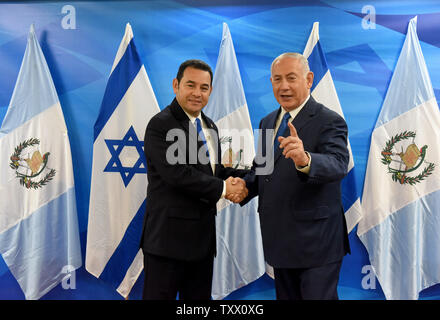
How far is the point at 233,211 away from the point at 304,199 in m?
1.20

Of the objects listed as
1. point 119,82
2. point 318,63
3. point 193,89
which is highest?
point 318,63

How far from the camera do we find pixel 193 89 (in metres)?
2.06

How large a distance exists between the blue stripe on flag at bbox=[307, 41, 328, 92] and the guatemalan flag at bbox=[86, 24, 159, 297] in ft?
4.50

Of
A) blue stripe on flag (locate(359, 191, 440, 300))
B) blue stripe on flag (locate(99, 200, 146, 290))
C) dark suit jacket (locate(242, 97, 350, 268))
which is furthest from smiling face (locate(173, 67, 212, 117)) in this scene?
blue stripe on flag (locate(359, 191, 440, 300))

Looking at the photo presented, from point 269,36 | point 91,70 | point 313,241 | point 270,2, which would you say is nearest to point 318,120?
point 313,241

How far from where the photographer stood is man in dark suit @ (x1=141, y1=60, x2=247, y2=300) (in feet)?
6.42

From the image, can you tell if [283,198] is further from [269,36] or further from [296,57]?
[269,36]

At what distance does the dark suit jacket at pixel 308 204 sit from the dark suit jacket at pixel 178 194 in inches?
15.2

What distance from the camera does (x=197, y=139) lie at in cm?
204

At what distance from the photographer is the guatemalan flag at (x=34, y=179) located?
2863 millimetres

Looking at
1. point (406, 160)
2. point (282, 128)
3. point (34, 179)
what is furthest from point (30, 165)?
point (406, 160)

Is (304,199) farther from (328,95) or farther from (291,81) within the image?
(328,95)

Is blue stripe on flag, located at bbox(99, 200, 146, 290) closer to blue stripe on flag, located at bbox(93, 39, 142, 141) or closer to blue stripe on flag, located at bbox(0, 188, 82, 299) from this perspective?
blue stripe on flag, located at bbox(0, 188, 82, 299)

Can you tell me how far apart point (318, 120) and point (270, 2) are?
171 cm
